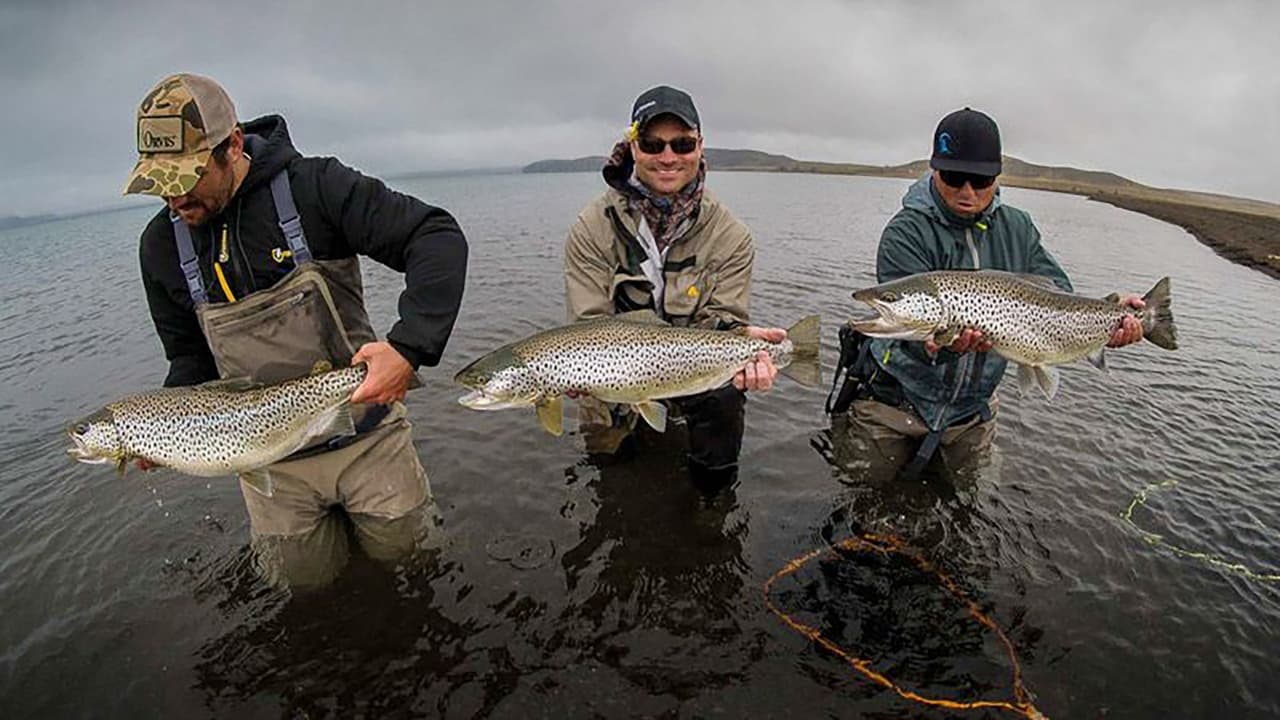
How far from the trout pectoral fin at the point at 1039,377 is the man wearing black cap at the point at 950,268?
0.18 meters

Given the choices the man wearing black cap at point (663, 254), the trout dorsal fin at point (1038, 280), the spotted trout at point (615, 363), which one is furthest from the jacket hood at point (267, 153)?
the trout dorsal fin at point (1038, 280)

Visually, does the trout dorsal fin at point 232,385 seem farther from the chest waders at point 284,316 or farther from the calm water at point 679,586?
Answer: the calm water at point 679,586

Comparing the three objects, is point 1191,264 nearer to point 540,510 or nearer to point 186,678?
point 540,510

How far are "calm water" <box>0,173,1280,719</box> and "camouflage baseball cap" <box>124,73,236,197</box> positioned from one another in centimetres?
327

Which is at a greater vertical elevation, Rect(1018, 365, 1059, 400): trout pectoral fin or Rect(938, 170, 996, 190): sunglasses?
Rect(938, 170, 996, 190): sunglasses

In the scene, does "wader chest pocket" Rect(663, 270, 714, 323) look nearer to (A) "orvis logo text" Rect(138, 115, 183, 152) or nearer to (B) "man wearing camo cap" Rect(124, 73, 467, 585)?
(B) "man wearing camo cap" Rect(124, 73, 467, 585)

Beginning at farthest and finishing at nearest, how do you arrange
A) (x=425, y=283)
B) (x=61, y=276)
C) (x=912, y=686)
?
(x=61, y=276) < (x=912, y=686) < (x=425, y=283)

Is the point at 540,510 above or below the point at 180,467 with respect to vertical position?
below

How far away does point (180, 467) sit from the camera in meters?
3.90

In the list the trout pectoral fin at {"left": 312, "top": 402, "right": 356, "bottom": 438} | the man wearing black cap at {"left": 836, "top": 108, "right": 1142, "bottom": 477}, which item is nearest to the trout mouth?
the trout pectoral fin at {"left": 312, "top": 402, "right": 356, "bottom": 438}

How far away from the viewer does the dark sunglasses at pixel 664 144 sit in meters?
4.87

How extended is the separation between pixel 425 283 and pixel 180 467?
194cm

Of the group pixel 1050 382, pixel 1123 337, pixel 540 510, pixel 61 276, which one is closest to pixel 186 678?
pixel 540 510

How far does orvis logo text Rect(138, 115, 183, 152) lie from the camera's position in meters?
3.38
